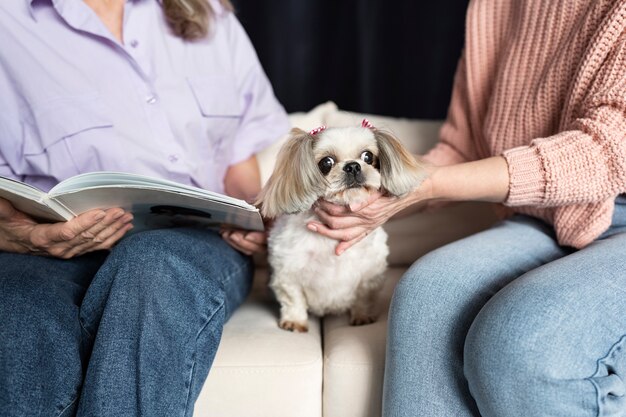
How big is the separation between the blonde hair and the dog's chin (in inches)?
24.9

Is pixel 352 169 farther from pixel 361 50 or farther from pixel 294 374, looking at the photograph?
pixel 361 50

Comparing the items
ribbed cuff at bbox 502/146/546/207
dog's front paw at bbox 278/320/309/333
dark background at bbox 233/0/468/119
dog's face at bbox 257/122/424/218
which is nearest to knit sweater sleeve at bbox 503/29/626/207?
ribbed cuff at bbox 502/146/546/207

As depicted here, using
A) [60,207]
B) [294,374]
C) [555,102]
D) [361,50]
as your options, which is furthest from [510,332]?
[361,50]

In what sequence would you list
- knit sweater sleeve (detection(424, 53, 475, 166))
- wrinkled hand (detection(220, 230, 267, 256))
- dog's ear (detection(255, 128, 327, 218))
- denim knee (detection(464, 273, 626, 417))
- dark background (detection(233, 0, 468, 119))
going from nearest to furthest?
denim knee (detection(464, 273, 626, 417)) < dog's ear (detection(255, 128, 327, 218)) < wrinkled hand (detection(220, 230, 267, 256)) < knit sweater sleeve (detection(424, 53, 475, 166)) < dark background (detection(233, 0, 468, 119))

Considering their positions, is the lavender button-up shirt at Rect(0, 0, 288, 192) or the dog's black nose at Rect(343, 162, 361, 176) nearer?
the dog's black nose at Rect(343, 162, 361, 176)

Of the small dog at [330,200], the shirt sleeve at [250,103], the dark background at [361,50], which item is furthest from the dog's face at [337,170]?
the dark background at [361,50]

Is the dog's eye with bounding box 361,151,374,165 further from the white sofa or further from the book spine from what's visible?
the book spine

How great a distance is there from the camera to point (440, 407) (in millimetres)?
1204

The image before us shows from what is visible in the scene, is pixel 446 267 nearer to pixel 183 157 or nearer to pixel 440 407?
pixel 440 407

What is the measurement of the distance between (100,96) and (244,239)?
0.49m

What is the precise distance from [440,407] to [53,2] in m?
1.22

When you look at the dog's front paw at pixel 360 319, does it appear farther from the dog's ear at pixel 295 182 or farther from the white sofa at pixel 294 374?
the dog's ear at pixel 295 182

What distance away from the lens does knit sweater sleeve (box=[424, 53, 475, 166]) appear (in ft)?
5.83

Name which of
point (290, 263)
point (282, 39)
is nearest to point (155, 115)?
point (290, 263)
